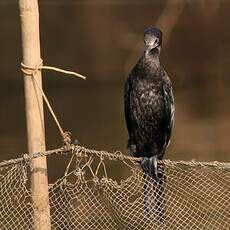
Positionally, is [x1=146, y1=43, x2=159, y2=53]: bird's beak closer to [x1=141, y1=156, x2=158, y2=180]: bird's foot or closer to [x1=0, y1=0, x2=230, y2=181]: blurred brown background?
[x1=141, y1=156, x2=158, y2=180]: bird's foot

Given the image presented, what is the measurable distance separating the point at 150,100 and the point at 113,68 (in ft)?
18.6

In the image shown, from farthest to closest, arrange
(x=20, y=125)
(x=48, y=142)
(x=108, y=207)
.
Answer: (x=20, y=125), (x=48, y=142), (x=108, y=207)

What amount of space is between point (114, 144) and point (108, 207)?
3312 millimetres

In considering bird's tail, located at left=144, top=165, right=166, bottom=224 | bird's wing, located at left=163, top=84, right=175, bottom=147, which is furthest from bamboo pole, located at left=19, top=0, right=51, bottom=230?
bird's wing, located at left=163, top=84, right=175, bottom=147

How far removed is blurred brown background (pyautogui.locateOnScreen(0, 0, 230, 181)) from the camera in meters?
6.66

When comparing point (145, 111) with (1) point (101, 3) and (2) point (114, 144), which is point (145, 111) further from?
(1) point (101, 3)

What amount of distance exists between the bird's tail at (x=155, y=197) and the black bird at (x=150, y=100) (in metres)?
0.15

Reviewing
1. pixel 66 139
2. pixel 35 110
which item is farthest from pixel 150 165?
pixel 35 110

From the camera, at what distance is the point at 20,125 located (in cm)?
714

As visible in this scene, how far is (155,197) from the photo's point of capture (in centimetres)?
327

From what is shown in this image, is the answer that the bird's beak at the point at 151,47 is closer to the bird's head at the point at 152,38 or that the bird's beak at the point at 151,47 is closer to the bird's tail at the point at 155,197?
the bird's head at the point at 152,38

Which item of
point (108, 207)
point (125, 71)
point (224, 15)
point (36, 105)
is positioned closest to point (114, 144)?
point (125, 71)

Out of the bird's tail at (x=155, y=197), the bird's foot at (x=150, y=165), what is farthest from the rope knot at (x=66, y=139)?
the bird's foot at (x=150, y=165)

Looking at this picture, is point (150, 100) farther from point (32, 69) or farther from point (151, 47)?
point (32, 69)
